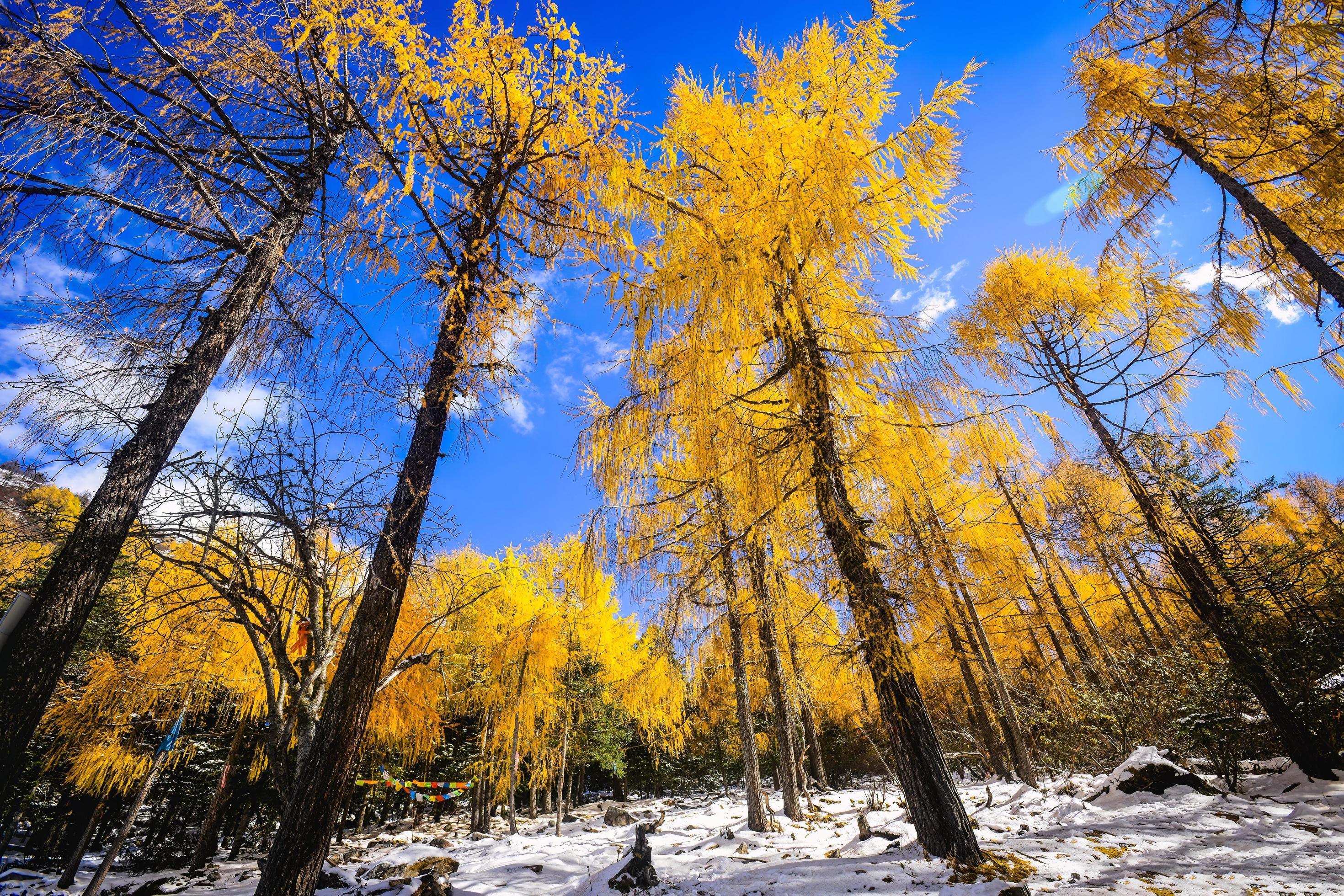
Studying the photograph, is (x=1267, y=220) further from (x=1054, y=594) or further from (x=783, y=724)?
(x=783, y=724)

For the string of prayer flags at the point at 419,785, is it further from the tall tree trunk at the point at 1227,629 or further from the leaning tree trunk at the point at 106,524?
the tall tree trunk at the point at 1227,629

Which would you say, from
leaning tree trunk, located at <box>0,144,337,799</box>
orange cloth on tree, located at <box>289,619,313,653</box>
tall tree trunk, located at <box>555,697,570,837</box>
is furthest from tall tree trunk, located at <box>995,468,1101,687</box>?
tall tree trunk, located at <box>555,697,570,837</box>

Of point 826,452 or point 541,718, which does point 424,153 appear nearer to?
point 826,452

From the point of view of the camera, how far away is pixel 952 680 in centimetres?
1017

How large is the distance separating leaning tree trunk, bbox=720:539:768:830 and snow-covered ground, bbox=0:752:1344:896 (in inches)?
11.8

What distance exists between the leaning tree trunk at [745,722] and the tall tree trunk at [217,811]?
9.42 m

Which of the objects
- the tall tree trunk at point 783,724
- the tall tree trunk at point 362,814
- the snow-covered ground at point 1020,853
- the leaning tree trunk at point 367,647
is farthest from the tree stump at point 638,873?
the tall tree trunk at point 362,814

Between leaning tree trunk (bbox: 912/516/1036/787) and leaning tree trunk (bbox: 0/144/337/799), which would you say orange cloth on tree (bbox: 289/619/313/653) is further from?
leaning tree trunk (bbox: 912/516/1036/787)

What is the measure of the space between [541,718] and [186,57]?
580 inches

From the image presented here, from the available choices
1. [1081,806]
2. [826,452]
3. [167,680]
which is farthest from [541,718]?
→ [826,452]

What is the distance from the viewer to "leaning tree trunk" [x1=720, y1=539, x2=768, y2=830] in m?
6.52

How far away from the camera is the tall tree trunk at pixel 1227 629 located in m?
4.91

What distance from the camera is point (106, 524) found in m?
2.69

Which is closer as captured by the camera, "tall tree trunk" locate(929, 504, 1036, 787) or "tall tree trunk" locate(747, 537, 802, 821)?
"tall tree trunk" locate(929, 504, 1036, 787)
